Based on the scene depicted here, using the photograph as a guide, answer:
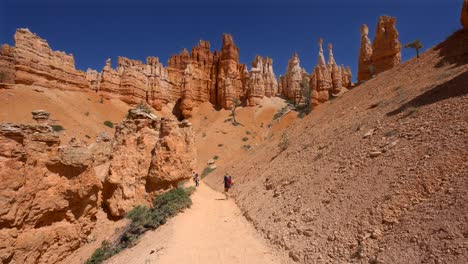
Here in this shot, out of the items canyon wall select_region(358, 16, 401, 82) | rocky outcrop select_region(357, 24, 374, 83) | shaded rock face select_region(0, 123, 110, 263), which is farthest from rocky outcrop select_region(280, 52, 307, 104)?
shaded rock face select_region(0, 123, 110, 263)

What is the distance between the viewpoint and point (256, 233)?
8695 millimetres

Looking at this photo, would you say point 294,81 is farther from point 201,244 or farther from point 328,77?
point 201,244

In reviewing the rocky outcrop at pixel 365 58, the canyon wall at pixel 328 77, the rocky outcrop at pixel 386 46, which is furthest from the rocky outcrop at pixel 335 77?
the rocky outcrop at pixel 386 46

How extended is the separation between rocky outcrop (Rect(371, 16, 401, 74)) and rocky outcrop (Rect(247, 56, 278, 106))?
24.6 metres

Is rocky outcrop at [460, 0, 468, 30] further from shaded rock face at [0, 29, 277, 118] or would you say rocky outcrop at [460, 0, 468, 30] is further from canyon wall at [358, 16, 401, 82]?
shaded rock face at [0, 29, 277, 118]

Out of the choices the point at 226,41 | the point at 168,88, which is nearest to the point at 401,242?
the point at 168,88

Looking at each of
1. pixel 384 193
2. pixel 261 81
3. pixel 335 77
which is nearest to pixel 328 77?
pixel 335 77

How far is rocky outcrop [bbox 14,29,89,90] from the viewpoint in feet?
121

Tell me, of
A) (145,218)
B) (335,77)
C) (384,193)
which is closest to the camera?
(384,193)

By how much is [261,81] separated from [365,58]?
73.8 feet

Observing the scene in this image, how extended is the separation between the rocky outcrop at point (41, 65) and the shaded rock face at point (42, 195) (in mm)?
38304

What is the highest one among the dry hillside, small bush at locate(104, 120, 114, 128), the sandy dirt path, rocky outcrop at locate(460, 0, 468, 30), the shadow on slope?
rocky outcrop at locate(460, 0, 468, 30)

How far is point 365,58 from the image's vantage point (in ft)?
117

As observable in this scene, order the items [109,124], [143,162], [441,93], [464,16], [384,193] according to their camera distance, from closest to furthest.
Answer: [384,193], [441,93], [143,162], [464,16], [109,124]
